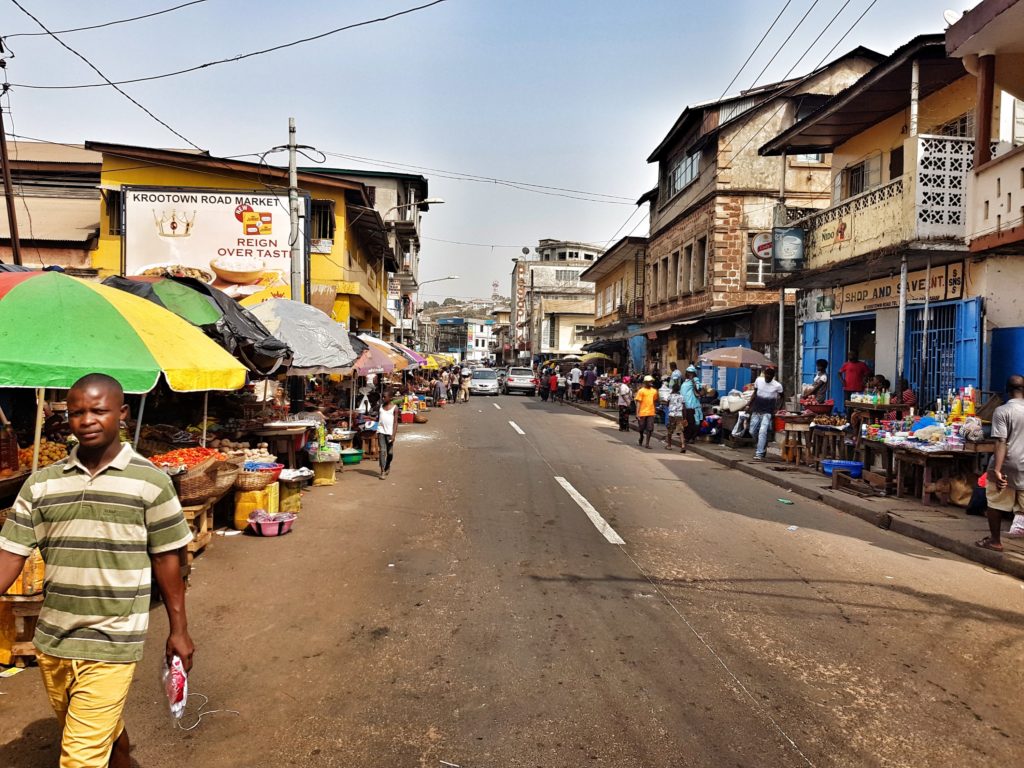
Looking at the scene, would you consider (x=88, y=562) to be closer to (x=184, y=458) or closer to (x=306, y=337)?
(x=184, y=458)

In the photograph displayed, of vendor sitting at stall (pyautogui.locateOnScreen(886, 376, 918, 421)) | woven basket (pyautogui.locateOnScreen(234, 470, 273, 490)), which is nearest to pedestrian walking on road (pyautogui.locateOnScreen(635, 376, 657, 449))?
vendor sitting at stall (pyautogui.locateOnScreen(886, 376, 918, 421))

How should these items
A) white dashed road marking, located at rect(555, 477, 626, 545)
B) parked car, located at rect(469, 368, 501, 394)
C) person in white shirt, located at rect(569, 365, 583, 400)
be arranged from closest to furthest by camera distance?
white dashed road marking, located at rect(555, 477, 626, 545) → person in white shirt, located at rect(569, 365, 583, 400) → parked car, located at rect(469, 368, 501, 394)

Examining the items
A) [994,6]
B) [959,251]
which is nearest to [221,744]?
[994,6]

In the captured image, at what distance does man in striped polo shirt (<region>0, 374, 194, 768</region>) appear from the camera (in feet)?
8.28

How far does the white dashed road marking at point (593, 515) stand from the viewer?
7574mm

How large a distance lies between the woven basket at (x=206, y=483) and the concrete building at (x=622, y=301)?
2604cm

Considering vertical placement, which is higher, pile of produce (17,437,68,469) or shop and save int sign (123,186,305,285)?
shop and save int sign (123,186,305,285)

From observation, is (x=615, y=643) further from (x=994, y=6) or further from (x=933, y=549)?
(x=994, y=6)

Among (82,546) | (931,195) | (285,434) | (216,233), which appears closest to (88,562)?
(82,546)

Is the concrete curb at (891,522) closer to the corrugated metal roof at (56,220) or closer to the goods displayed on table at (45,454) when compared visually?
the goods displayed on table at (45,454)

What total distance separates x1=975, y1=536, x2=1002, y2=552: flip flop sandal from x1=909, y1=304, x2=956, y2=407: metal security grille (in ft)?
18.5

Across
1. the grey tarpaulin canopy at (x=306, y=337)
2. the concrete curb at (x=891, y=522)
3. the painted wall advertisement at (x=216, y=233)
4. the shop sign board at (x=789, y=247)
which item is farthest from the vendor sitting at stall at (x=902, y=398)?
the painted wall advertisement at (x=216, y=233)

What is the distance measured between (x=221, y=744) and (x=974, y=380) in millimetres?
12180

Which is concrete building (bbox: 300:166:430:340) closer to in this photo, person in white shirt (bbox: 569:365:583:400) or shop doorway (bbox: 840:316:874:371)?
person in white shirt (bbox: 569:365:583:400)
